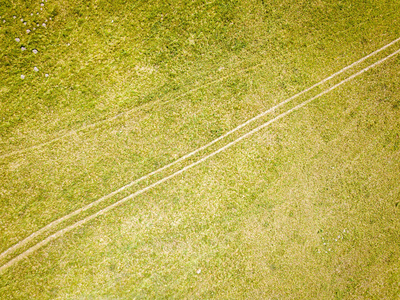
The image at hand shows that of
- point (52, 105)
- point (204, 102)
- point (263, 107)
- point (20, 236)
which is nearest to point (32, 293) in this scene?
point (20, 236)

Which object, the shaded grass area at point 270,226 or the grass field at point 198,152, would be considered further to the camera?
the shaded grass area at point 270,226

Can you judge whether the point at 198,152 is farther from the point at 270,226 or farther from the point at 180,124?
the point at 270,226

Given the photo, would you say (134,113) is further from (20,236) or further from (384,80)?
(384,80)

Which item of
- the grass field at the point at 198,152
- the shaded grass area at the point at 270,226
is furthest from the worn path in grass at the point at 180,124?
the shaded grass area at the point at 270,226

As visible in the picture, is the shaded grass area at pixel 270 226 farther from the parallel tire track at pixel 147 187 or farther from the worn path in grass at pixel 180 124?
the worn path in grass at pixel 180 124

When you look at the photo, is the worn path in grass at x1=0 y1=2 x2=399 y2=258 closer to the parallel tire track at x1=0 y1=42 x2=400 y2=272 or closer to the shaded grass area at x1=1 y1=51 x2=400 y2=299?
the parallel tire track at x1=0 y1=42 x2=400 y2=272

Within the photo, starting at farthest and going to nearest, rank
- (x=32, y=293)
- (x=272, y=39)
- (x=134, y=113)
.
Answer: (x=272, y=39)
(x=134, y=113)
(x=32, y=293)

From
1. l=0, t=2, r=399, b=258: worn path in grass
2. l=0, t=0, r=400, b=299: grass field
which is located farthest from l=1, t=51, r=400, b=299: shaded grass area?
l=0, t=2, r=399, b=258: worn path in grass
